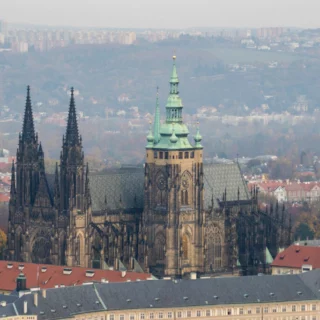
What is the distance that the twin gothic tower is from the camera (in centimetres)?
12162

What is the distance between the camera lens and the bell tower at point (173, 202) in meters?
125

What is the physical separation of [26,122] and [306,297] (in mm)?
28064

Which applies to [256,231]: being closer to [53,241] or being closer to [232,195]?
[232,195]

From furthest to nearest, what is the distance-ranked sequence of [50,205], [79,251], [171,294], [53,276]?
[50,205], [79,251], [53,276], [171,294]

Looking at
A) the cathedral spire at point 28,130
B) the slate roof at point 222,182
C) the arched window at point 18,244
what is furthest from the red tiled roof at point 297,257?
the cathedral spire at point 28,130

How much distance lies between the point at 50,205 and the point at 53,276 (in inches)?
518

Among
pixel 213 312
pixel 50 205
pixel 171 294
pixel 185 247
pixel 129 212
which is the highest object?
pixel 171 294

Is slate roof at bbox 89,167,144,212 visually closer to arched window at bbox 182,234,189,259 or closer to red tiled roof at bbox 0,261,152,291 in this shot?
arched window at bbox 182,234,189,259

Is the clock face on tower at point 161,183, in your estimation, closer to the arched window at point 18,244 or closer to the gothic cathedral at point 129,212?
the gothic cathedral at point 129,212

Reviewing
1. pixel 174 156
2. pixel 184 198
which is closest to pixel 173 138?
pixel 174 156

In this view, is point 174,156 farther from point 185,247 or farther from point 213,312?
point 213,312

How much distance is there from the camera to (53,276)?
110625mm

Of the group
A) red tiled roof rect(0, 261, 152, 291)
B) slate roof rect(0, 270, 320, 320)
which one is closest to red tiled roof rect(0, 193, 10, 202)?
red tiled roof rect(0, 261, 152, 291)

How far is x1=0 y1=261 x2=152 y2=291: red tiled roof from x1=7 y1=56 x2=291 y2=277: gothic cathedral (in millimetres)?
8677
